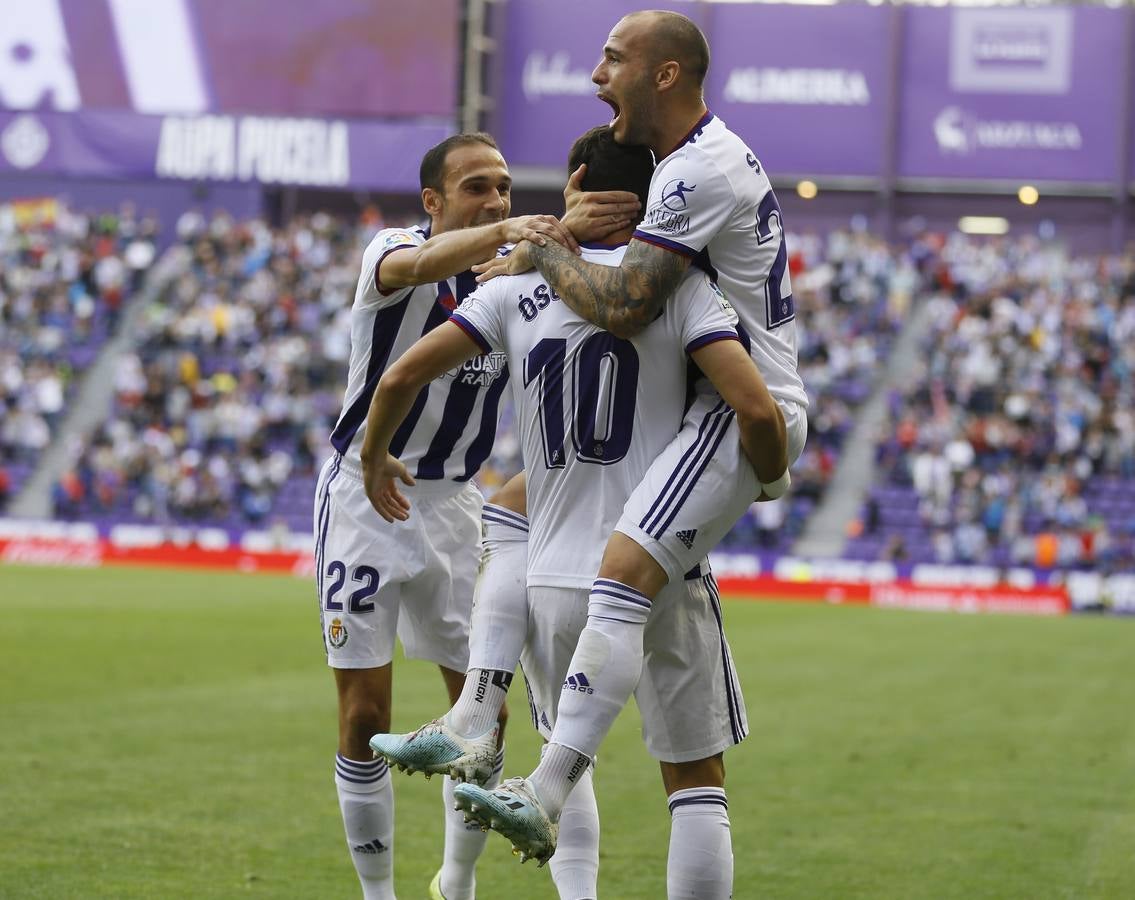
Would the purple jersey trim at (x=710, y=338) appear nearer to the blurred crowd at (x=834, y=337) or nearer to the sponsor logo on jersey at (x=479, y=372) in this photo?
the sponsor logo on jersey at (x=479, y=372)

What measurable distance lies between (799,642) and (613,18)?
70.0ft

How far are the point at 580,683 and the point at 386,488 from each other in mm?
1094

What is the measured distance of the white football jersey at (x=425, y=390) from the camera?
6.05 meters

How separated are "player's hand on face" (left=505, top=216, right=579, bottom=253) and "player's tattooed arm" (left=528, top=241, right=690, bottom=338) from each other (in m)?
0.13

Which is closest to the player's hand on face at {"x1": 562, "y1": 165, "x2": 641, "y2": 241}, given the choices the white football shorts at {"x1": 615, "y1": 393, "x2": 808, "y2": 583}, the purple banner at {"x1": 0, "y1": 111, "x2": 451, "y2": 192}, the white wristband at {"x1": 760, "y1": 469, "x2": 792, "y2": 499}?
the white football shorts at {"x1": 615, "y1": 393, "x2": 808, "y2": 583}

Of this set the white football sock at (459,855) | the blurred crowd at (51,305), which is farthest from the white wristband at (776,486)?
the blurred crowd at (51,305)

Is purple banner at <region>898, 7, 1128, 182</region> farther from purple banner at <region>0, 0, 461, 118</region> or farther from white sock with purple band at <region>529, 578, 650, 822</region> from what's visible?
white sock with purple band at <region>529, 578, 650, 822</region>

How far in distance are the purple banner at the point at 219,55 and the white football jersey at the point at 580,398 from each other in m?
29.8

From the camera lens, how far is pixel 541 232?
15.7 feet

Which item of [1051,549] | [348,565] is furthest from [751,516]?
[348,565]

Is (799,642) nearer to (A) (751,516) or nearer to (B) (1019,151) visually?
(A) (751,516)

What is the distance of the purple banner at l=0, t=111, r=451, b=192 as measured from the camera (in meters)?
35.2

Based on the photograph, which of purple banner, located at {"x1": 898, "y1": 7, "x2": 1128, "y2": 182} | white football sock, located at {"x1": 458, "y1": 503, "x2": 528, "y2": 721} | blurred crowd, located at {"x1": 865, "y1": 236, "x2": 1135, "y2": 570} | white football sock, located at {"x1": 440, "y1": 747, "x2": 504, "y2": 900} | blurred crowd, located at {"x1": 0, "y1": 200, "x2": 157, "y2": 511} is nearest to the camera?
white football sock, located at {"x1": 458, "y1": 503, "x2": 528, "y2": 721}

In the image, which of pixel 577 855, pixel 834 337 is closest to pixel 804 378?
pixel 834 337
